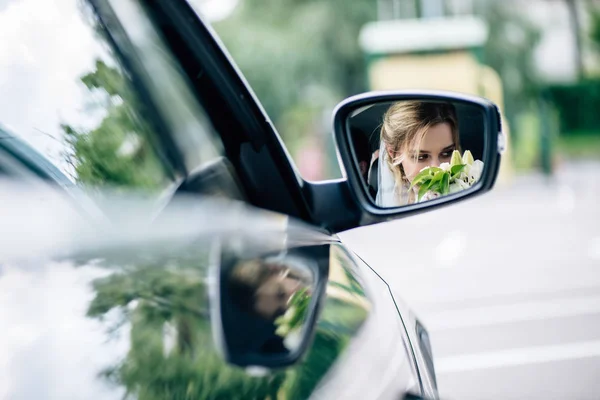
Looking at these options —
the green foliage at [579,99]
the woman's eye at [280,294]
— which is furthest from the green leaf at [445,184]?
the green foliage at [579,99]

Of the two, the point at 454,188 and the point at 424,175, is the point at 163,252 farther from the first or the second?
the point at 454,188

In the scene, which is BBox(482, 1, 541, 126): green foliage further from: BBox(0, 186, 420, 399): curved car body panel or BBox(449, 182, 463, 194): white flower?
BBox(0, 186, 420, 399): curved car body panel

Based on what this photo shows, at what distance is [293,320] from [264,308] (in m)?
0.06

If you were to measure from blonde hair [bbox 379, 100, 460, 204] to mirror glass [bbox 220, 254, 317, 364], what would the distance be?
369 millimetres

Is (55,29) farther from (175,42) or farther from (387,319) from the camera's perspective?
(387,319)

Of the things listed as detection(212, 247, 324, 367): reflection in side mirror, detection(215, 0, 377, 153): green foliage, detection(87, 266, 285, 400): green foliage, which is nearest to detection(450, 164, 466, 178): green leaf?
detection(212, 247, 324, 367): reflection in side mirror

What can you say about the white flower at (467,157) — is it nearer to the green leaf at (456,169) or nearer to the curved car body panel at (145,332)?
the green leaf at (456,169)

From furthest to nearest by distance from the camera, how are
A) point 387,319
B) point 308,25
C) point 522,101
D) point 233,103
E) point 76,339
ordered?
point 522,101
point 308,25
point 233,103
point 387,319
point 76,339

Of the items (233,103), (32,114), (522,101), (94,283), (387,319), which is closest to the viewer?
(94,283)

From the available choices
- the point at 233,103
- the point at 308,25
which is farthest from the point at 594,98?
the point at 233,103

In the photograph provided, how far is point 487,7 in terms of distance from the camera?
973 inches

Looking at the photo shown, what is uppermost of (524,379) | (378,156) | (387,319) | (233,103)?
(233,103)

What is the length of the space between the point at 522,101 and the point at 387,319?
23.9 metres

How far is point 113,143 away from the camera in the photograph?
1.67 m
